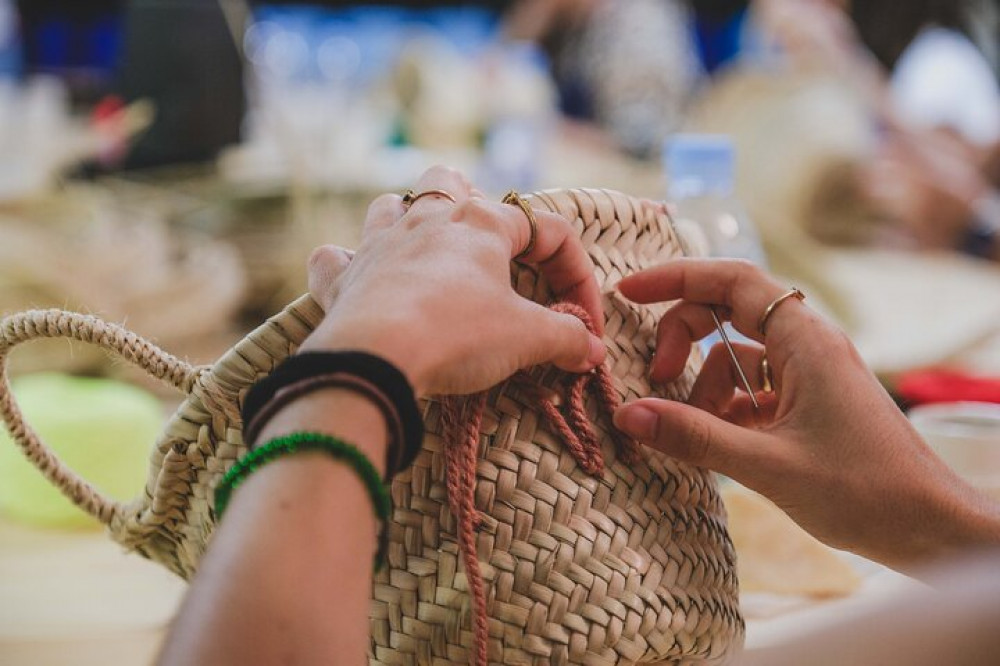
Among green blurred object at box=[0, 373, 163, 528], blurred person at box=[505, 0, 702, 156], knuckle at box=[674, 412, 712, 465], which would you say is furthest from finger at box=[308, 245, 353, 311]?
blurred person at box=[505, 0, 702, 156]

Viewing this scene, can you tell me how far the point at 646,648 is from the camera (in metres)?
0.55

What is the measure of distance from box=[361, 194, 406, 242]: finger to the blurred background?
0.62 feet

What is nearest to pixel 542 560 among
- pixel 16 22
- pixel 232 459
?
pixel 232 459

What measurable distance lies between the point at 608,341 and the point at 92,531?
578mm

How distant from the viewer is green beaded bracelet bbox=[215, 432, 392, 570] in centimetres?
45

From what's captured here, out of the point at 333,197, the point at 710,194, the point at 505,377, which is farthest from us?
the point at 333,197

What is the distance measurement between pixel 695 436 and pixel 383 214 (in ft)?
0.71

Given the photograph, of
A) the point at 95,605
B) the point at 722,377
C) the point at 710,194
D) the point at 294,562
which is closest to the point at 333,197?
the point at 710,194

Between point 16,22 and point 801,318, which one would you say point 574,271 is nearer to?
point 801,318

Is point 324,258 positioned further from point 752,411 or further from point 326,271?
point 752,411

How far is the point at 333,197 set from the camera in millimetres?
1636

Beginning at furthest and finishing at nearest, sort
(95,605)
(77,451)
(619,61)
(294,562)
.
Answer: (619,61)
(77,451)
(95,605)
(294,562)

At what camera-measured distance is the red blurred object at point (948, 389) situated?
1091 millimetres

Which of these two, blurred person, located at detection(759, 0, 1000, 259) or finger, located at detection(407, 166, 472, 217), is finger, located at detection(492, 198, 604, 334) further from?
blurred person, located at detection(759, 0, 1000, 259)
